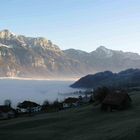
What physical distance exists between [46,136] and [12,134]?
722 centimetres

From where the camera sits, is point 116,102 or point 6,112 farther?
point 6,112

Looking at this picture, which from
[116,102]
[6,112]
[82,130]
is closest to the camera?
[82,130]

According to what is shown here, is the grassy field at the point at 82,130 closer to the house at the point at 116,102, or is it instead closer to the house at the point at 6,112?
the house at the point at 116,102

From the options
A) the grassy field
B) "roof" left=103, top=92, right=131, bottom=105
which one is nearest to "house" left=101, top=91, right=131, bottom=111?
"roof" left=103, top=92, right=131, bottom=105

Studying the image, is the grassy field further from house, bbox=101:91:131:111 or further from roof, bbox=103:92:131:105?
roof, bbox=103:92:131:105

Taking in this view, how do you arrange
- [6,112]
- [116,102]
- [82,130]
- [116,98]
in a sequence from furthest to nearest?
[6,112] → [116,98] → [116,102] → [82,130]

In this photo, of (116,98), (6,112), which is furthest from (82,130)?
(6,112)

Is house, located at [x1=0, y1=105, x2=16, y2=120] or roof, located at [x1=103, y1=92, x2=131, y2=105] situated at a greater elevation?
roof, located at [x1=103, y1=92, x2=131, y2=105]

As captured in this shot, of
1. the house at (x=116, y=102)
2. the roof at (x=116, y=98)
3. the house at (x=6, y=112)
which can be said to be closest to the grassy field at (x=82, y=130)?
the house at (x=116, y=102)

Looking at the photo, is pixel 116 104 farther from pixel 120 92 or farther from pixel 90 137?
pixel 90 137

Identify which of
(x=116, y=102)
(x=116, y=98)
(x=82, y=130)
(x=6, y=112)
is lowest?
(x=6, y=112)

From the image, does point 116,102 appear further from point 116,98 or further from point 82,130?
point 82,130

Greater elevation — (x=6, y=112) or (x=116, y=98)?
(x=116, y=98)

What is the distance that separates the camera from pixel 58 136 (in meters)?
55.1
